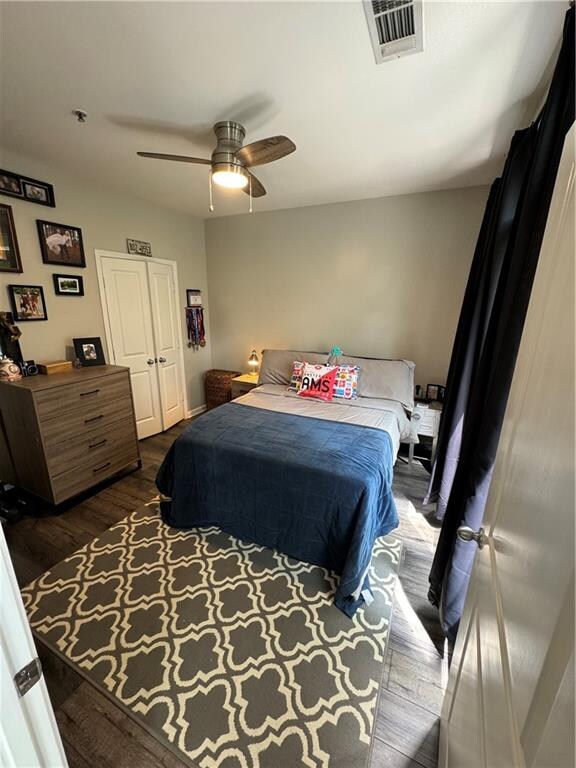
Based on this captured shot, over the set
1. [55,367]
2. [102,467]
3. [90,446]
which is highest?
[55,367]

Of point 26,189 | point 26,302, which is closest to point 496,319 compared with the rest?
point 26,302

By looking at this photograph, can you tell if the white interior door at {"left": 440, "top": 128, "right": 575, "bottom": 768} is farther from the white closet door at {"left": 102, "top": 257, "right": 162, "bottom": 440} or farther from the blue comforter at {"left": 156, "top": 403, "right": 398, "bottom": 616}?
the white closet door at {"left": 102, "top": 257, "right": 162, "bottom": 440}

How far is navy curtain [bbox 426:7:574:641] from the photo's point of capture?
101 cm

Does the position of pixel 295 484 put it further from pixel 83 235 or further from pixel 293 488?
pixel 83 235

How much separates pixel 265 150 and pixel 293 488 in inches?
74.7

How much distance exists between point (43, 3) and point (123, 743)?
2737mm

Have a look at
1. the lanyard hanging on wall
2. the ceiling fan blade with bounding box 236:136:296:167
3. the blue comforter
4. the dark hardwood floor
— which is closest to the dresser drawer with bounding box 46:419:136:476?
the dark hardwood floor

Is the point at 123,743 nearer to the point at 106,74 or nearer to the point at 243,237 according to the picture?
the point at 106,74

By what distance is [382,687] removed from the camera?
51.3 inches

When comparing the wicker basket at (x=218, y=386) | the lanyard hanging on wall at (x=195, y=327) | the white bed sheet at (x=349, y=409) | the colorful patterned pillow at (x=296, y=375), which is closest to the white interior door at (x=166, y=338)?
the lanyard hanging on wall at (x=195, y=327)

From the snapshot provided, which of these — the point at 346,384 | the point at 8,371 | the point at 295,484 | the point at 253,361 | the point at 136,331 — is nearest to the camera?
the point at 295,484

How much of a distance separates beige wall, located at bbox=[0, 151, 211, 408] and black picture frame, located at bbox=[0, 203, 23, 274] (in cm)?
4

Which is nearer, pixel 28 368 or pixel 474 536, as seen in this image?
pixel 474 536

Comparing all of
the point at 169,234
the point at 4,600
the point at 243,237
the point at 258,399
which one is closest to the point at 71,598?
the point at 4,600
